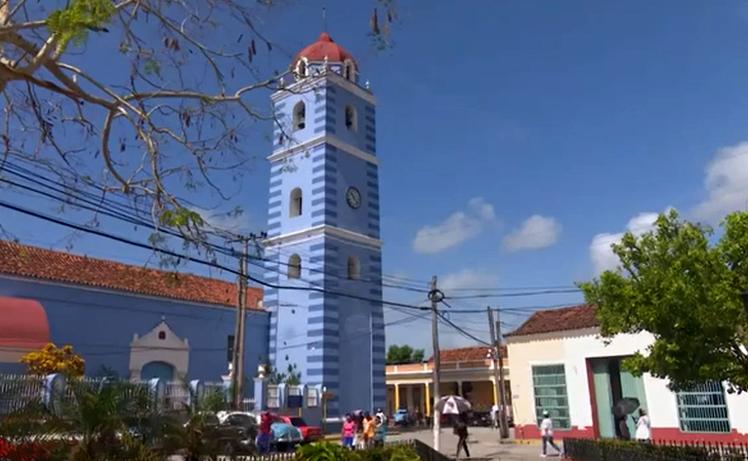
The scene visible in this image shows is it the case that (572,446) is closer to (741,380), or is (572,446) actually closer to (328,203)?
(741,380)

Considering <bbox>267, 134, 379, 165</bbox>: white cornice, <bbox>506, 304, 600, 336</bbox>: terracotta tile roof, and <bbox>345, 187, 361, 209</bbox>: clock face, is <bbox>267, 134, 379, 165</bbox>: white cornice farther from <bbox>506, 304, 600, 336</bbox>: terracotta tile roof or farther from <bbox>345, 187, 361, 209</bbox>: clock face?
<bbox>506, 304, 600, 336</bbox>: terracotta tile roof

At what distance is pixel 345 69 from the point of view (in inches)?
1214

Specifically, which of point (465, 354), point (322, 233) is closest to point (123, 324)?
point (322, 233)

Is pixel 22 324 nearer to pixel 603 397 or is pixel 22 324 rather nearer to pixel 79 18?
pixel 79 18

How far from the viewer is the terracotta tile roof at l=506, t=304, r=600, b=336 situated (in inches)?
862

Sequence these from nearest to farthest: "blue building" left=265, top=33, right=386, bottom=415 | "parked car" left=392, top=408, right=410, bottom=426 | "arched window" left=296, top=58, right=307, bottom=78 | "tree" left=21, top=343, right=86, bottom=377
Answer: "arched window" left=296, top=58, right=307, bottom=78
"tree" left=21, top=343, right=86, bottom=377
"blue building" left=265, top=33, right=386, bottom=415
"parked car" left=392, top=408, right=410, bottom=426

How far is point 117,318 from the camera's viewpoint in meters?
24.2

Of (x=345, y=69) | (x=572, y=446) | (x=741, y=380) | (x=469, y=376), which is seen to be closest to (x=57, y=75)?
(x=741, y=380)

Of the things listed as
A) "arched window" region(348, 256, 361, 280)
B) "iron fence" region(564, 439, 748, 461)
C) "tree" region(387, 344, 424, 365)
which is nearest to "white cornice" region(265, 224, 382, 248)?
"arched window" region(348, 256, 361, 280)

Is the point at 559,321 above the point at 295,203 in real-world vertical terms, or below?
below

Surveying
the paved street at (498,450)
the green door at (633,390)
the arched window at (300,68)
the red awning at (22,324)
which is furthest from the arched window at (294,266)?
the green door at (633,390)

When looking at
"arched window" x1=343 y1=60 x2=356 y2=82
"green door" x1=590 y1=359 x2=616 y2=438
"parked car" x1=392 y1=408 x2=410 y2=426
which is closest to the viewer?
"green door" x1=590 y1=359 x2=616 y2=438

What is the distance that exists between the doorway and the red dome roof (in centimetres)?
1768

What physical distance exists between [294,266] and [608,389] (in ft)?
44.8
